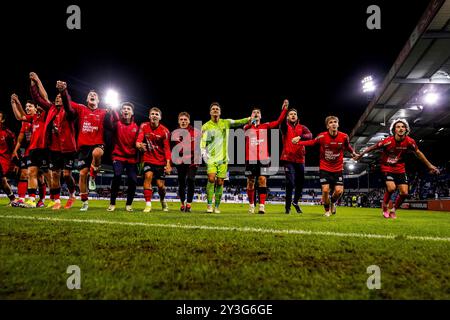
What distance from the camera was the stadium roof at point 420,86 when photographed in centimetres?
1121

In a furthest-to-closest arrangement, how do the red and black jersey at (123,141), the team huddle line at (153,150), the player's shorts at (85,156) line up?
the red and black jersey at (123,141) < the team huddle line at (153,150) < the player's shorts at (85,156)

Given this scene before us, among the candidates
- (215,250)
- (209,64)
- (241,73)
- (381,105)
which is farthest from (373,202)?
(215,250)

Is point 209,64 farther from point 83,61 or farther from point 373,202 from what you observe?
point 373,202

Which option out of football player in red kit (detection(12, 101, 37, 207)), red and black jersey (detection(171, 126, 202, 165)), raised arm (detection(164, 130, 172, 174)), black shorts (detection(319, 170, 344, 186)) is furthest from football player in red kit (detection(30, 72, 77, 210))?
black shorts (detection(319, 170, 344, 186))

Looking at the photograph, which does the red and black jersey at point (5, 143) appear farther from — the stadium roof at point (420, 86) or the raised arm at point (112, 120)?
the stadium roof at point (420, 86)

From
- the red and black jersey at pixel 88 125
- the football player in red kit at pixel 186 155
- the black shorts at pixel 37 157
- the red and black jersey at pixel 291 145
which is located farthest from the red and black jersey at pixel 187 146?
the black shorts at pixel 37 157

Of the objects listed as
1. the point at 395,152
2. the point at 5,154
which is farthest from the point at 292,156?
the point at 5,154

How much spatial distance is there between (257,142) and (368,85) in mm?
31112

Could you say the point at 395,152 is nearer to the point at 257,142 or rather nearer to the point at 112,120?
the point at 257,142

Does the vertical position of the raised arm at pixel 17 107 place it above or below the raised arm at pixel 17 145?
above

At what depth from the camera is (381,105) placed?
63.4ft

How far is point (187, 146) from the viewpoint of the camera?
7656 millimetres

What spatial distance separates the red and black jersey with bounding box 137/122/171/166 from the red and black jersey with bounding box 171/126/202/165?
1.19 ft

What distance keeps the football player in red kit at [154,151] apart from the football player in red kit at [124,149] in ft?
0.75
